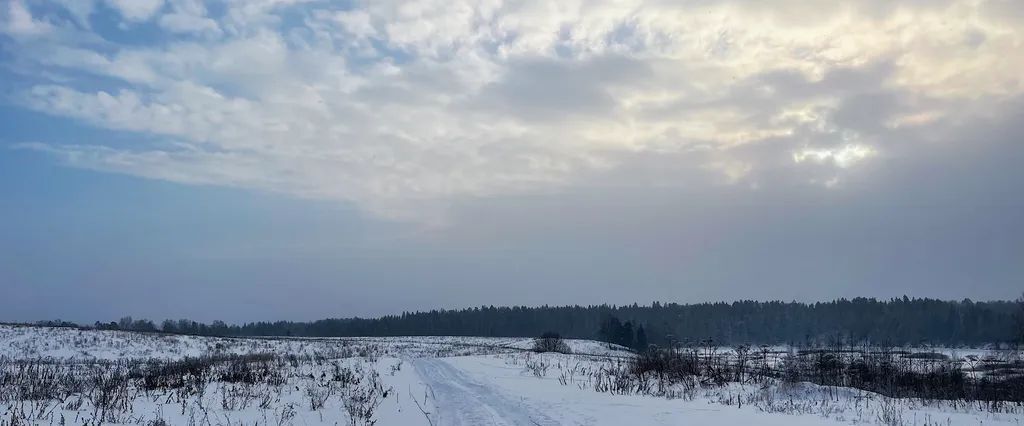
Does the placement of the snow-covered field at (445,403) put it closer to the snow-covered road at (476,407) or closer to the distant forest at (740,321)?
the snow-covered road at (476,407)

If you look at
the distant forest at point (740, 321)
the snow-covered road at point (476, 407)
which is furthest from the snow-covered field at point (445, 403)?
the distant forest at point (740, 321)

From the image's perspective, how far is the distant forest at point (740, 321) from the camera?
426ft

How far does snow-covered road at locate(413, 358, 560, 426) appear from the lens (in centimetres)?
1095

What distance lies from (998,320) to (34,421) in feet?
498

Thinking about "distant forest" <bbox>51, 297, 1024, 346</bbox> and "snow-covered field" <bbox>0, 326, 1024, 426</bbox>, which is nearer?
"snow-covered field" <bbox>0, 326, 1024, 426</bbox>

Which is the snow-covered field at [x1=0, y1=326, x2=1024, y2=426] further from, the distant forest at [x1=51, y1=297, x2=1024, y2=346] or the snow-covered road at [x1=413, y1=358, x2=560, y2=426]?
the distant forest at [x1=51, y1=297, x2=1024, y2=346]

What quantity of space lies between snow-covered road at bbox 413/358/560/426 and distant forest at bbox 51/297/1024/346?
105 metres

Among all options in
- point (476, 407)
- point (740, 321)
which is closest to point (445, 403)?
point (476, 407)

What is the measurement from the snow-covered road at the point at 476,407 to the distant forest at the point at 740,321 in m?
105

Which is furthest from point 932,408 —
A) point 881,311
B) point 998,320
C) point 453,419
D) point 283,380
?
point 881,311

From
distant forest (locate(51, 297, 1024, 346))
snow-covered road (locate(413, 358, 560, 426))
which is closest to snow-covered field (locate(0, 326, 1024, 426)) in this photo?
snow-covered road (locate(413, 358, 560, 426))

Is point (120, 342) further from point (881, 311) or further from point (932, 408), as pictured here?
point (881, 311)

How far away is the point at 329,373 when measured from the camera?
2175cm

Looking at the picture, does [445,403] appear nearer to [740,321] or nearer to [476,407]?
[476,407]
